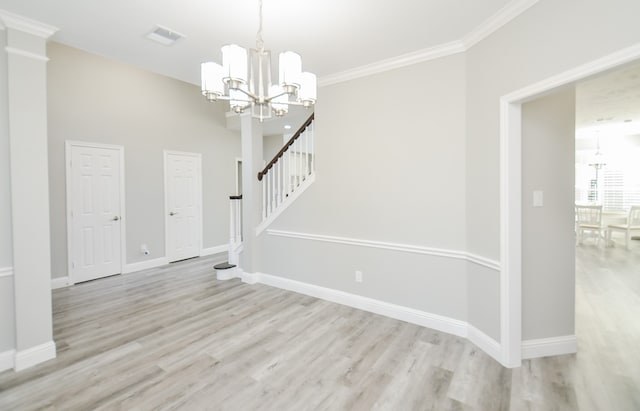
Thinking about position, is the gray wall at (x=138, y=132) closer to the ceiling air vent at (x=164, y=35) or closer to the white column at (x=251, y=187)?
the white column at (x=251, y=187)

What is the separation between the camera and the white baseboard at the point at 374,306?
113 inches

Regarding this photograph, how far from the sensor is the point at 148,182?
5172mm

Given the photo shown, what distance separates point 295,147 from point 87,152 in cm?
323

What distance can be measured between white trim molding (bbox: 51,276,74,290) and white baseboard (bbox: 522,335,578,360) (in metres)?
5.67

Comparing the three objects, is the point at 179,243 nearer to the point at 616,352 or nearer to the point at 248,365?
Result: the point at 248,365

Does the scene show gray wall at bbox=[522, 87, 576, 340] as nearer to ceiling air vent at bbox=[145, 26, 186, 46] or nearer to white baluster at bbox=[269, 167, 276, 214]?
white baluster at bbox=[269, 167, 276, 214]

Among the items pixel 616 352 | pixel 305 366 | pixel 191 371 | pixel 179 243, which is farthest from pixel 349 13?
pixel 179 243

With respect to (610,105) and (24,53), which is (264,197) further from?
(610,105)

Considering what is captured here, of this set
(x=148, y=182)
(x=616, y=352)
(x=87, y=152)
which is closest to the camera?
(x=616, y=352)

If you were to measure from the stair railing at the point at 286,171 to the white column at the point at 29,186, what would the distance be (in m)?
2.41

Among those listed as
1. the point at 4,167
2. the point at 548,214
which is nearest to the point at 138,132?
the point at 4,167

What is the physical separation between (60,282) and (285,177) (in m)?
3.57

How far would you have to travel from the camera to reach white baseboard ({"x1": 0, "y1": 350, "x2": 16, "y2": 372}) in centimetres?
226

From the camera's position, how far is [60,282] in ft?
13.6
